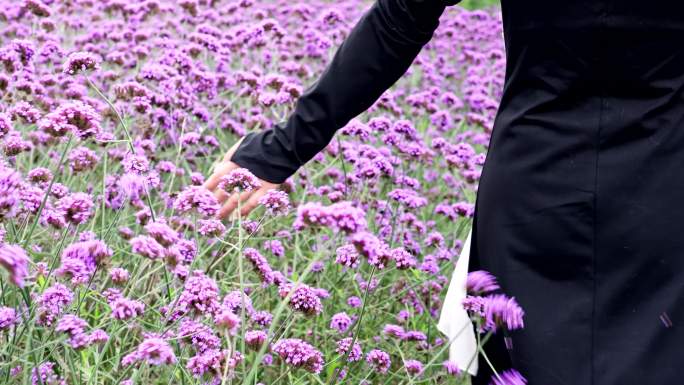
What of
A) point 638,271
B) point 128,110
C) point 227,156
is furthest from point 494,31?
point 638,271

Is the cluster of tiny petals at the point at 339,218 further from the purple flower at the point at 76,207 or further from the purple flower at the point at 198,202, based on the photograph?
the purple flower at the point at 76,207

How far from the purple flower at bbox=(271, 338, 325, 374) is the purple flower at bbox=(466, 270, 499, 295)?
0.37m

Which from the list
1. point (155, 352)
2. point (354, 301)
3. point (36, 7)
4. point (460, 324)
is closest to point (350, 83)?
point (460, 324)

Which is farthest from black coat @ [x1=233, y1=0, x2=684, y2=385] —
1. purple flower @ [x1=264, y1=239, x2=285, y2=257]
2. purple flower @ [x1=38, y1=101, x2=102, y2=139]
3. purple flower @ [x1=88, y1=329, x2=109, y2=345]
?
purple flower @ [x1=264, y1=239, x2=285, y2=257]

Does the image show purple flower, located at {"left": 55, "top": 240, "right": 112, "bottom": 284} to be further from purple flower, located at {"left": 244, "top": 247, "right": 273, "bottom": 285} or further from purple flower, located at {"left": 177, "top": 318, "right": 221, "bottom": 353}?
purple flower, located at {"left": 244, "top": 247, "right": 273, "bottom": 285}

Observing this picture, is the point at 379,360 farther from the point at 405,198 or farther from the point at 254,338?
the point at 405,198

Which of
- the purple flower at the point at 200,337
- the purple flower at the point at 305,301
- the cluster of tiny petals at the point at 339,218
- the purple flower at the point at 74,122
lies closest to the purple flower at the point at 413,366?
the purple flower at the point at 305,301

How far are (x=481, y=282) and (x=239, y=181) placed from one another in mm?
526

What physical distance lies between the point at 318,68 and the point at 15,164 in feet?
8.48

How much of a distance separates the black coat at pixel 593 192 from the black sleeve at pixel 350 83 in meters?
0.25

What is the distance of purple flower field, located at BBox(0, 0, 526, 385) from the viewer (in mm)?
1676

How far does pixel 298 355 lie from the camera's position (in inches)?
72.4

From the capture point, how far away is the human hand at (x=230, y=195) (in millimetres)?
1926

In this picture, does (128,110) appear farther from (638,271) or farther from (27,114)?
(638,271)
